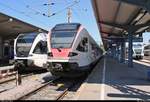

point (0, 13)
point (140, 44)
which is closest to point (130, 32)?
point (0, 13)

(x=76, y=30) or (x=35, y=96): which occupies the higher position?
(x=76, y=30)

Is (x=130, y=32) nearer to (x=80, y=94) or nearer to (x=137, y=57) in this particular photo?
(x=80, y=94)

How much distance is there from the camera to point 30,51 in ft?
74.7

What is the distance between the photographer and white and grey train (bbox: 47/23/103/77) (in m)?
15.9

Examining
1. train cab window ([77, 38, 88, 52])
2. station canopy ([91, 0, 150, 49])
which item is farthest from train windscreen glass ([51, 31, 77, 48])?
station canopy ([91, 0, 150, 49])

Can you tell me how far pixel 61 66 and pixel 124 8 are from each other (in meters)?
8.30

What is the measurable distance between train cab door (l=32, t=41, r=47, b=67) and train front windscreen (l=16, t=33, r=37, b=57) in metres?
0.50

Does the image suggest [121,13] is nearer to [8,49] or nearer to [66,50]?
[66,50]

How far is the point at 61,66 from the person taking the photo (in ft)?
51.5

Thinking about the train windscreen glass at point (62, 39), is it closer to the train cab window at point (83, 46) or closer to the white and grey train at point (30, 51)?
the train cab window at point (83, 46)

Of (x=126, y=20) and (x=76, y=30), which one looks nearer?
(x=76, y=30)

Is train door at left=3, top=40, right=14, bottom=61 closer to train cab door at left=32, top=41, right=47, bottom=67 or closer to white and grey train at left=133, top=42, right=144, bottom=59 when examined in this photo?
white and grey train at left=133, top=42, right=144, bottom=59

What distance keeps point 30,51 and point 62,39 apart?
6691mm

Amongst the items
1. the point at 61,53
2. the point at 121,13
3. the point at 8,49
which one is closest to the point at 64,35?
the point at 61,53
